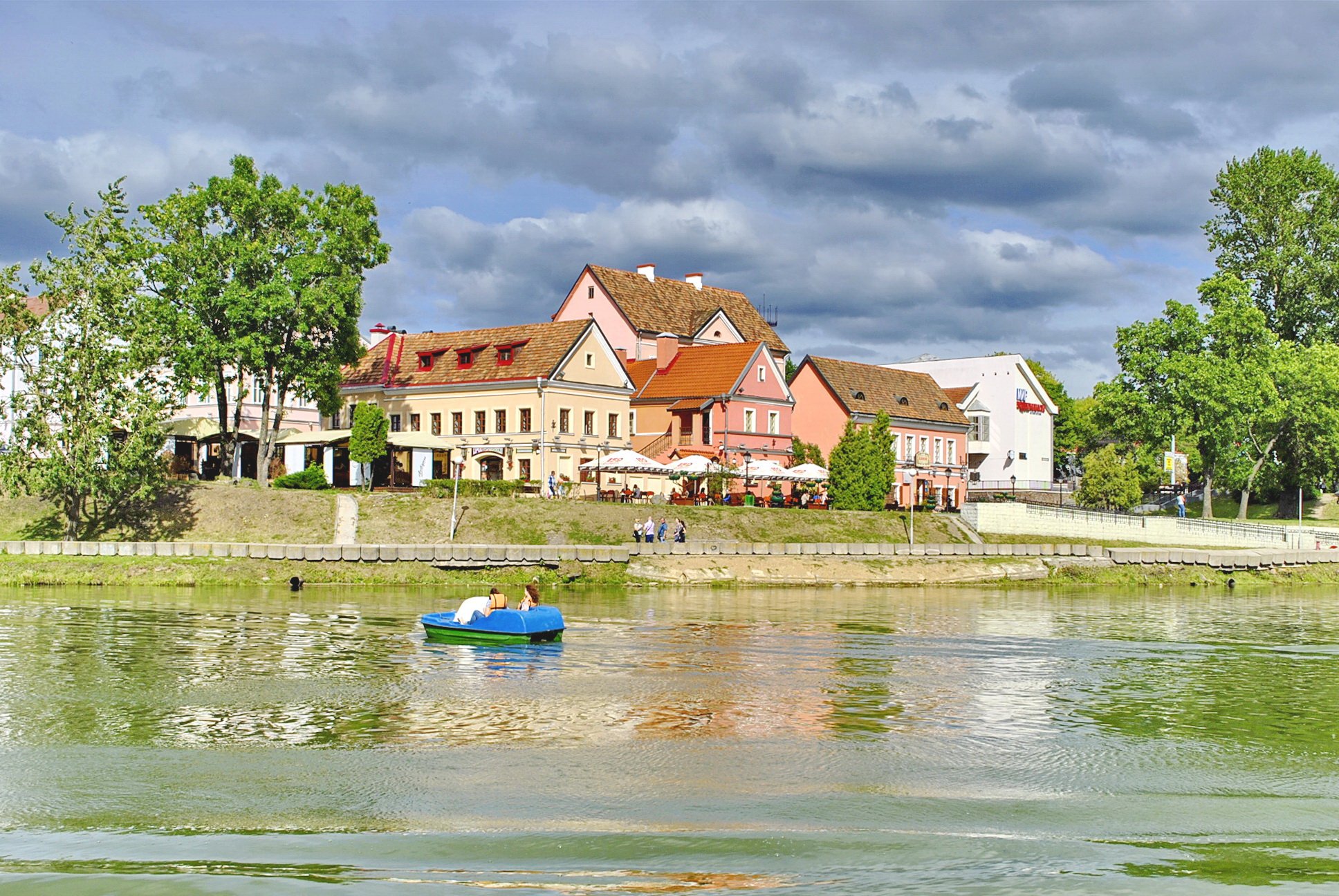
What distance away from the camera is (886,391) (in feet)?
299

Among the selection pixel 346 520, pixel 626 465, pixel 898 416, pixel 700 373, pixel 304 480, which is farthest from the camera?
pixel 898 416

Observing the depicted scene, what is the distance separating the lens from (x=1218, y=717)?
77.4ft

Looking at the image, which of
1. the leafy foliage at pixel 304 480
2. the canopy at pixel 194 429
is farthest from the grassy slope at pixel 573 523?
the canopy at pixel 194 429

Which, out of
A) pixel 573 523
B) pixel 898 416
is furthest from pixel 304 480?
pixel 898 416

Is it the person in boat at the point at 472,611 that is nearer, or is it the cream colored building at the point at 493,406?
the person in boat at the point at 472,611

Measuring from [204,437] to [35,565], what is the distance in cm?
1833

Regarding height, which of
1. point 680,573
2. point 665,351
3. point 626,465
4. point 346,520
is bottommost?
point 680,573

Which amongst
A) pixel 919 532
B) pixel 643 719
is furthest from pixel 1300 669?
pixel 919 532

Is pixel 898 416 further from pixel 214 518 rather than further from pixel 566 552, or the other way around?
pixel 214 518

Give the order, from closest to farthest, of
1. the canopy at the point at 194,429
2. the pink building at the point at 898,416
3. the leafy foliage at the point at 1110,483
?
the canopy at the point at 194,429 < the leafy foliage at the point at 1110,483 < the pink building at the point at 898,416

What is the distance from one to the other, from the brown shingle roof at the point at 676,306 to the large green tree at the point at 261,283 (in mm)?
28747

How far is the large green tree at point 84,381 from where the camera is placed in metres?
48.0

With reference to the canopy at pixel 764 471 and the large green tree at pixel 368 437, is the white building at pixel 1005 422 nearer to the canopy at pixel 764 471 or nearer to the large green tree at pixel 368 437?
the canopy at pixel 764 471

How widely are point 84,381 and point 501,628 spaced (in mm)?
26907
